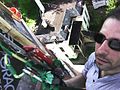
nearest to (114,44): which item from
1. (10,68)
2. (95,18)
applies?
(10,68)

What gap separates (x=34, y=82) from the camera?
4.18 meters

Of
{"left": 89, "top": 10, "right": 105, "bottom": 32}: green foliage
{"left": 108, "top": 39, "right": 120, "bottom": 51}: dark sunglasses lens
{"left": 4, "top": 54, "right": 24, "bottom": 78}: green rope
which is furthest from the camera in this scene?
{"left": 89, "top": 10, "right": 105, "bottom": 32}: green foliage

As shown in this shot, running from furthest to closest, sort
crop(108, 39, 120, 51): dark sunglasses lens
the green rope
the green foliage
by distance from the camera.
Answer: the green foliage → the green rope → crop(108, 39, 120, 51): dark sunglasses lens

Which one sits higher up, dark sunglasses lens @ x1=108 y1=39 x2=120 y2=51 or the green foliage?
the green foliage

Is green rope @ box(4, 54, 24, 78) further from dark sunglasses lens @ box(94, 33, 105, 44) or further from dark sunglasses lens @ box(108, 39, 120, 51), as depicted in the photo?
dark sunglasses lens @ box(108, 39, 120, 51)

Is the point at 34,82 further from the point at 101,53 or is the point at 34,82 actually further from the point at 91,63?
the point at 101,53

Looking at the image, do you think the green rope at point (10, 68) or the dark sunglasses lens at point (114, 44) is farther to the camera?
the green rope at point (10, 68)

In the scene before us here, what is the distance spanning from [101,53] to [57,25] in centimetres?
1701

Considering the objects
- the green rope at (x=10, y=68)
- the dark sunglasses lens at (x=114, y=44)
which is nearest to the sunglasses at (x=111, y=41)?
the dark sunglasses lens at (x=114, y=44)

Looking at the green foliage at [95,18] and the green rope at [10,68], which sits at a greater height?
the green foliage at [95,18]

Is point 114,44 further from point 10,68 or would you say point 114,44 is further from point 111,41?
point 10,68

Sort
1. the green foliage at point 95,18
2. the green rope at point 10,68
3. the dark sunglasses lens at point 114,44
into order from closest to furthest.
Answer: the dark sunglasses lens at point 114,44
the green rope at point 10,68
the green foliage at point 95,18

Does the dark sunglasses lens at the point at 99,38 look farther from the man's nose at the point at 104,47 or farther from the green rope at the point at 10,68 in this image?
the green rope at the point at 10,68

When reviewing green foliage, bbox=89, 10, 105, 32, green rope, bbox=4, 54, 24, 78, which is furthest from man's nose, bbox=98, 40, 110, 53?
green foliage, bbox=89, 10, 105, 32
